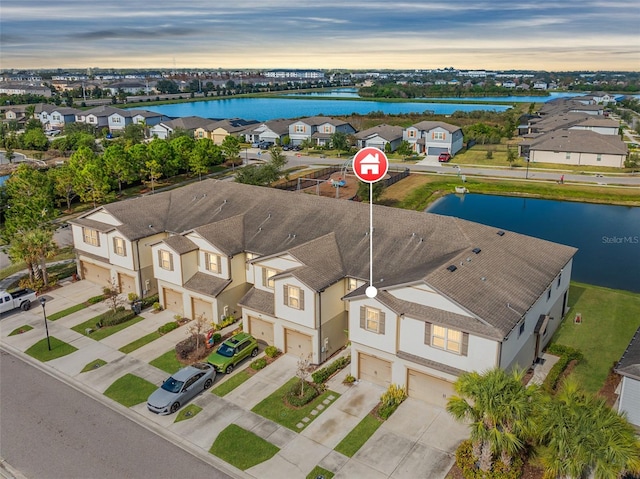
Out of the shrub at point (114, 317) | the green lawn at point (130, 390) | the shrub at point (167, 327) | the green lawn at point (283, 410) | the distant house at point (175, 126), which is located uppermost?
the distant house at point (175, 126)

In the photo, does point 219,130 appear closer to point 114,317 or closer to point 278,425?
point 114,317

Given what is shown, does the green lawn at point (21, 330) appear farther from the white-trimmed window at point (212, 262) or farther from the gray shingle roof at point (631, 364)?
the gray shingle roof at point (631, 364)

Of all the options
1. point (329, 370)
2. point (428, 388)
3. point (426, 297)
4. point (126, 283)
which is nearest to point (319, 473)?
point (428, 388)

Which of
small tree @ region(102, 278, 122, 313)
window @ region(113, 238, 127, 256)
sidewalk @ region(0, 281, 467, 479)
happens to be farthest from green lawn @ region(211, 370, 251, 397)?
window @ region(113, 238, 127, 256)

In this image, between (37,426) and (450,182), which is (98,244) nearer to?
(37,426)

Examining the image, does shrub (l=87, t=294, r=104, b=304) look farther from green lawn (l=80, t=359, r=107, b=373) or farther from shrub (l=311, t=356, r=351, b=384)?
shrub (l=311, t=356, r=351, b=384)

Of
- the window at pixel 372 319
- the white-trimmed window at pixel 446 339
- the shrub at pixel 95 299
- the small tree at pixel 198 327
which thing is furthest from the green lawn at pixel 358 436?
the shrub at pixel 95 299

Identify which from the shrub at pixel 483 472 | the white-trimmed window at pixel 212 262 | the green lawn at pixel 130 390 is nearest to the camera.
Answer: the shrub at pixel 483 472
